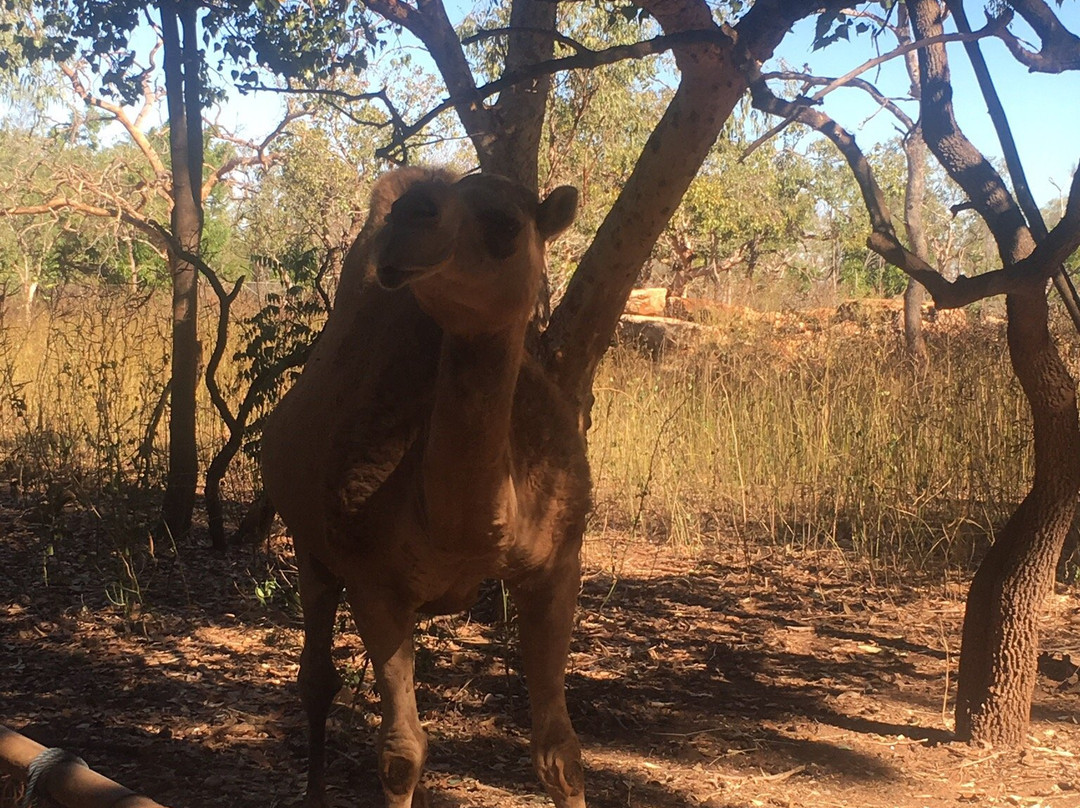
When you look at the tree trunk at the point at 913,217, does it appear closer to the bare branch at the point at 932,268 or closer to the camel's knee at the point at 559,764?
the bare branch at the point at 932,268

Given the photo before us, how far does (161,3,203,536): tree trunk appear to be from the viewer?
267 inches

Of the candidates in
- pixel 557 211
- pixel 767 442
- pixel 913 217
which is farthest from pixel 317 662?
pixel 913 217

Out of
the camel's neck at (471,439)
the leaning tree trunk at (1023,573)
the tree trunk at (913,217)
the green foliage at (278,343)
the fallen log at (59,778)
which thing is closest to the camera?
the camel's neck at (471,439)

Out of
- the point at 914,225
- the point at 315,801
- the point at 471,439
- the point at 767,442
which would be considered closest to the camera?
the point at 471,439

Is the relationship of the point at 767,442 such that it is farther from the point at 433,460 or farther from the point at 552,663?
the point at 433,460

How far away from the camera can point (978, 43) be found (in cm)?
390

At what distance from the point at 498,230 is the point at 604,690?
3.12 metres

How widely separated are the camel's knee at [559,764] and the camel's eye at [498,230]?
170 cm

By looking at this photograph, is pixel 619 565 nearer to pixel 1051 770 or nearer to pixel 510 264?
pixel 1051 770

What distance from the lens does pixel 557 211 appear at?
2.44m

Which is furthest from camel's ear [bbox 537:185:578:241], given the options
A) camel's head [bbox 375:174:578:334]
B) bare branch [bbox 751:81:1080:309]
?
bare branch [bbox 751:81:1080:309]

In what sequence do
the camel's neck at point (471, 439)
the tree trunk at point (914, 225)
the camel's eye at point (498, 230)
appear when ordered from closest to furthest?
the camel's eye at point (498, 230), the camel's neck at point (471, 439), the tree trunk at point (914, 225)

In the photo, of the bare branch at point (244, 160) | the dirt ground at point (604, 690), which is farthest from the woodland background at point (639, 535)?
the bare branch at point (244, 160)

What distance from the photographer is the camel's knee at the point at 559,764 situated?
3.20 meters
